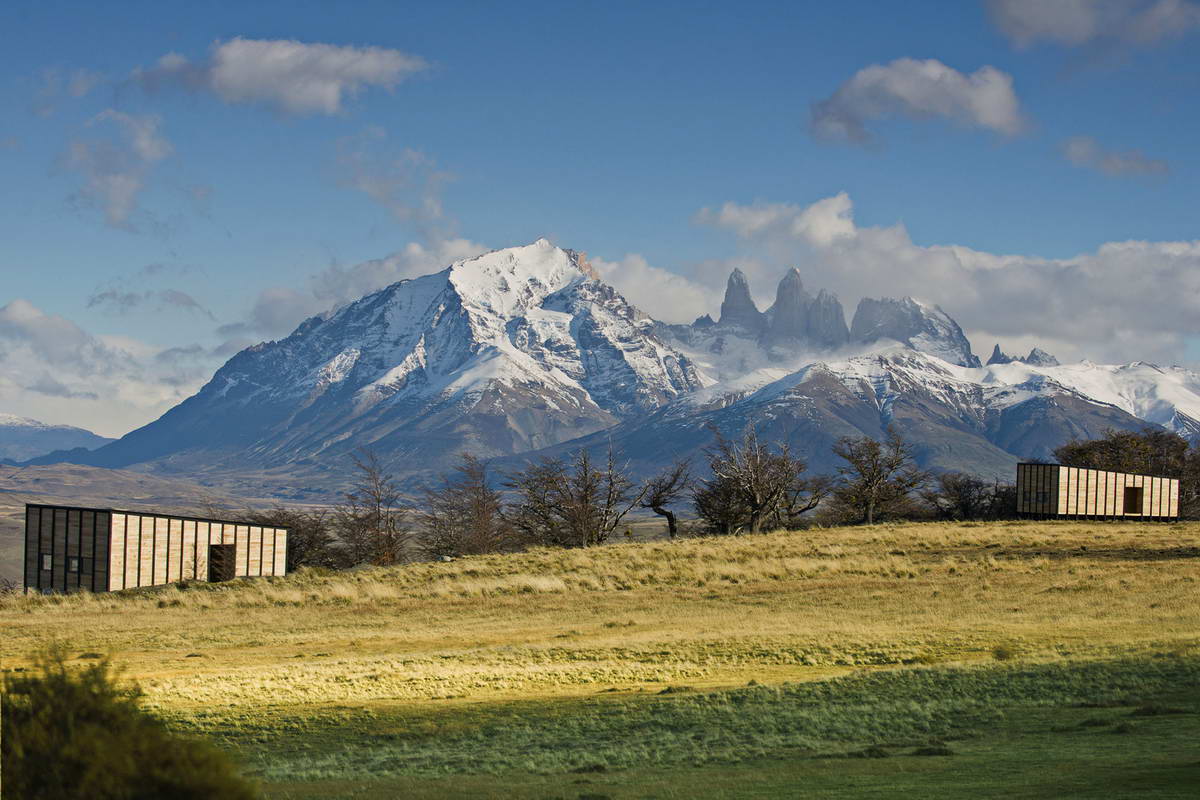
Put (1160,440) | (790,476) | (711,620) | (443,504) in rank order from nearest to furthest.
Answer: (711,620)
(790,476)
(443,504)
(1160,440)

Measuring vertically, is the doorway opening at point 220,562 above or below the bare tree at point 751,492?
A: below

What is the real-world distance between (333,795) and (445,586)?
3545 cm

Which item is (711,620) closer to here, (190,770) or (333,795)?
(333,795)

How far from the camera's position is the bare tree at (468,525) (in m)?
83.0

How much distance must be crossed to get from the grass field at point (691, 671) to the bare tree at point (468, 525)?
2703cm

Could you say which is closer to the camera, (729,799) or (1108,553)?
(729,799)

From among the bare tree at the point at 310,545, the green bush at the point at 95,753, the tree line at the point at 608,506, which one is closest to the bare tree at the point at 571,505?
the tree line at the point at 608,506

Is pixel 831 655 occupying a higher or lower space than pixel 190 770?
lower

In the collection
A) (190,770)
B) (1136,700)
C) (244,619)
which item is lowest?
(244,619)

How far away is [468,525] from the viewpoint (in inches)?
3462

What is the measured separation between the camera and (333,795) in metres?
15.2

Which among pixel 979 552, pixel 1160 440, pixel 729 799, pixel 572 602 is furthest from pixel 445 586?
pixel 1160 440

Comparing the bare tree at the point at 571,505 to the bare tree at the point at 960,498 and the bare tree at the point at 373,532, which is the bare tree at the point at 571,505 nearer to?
the bare tree at the point at 373,532

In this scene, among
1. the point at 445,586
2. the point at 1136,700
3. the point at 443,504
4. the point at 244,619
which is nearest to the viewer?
the point at 1136,700
